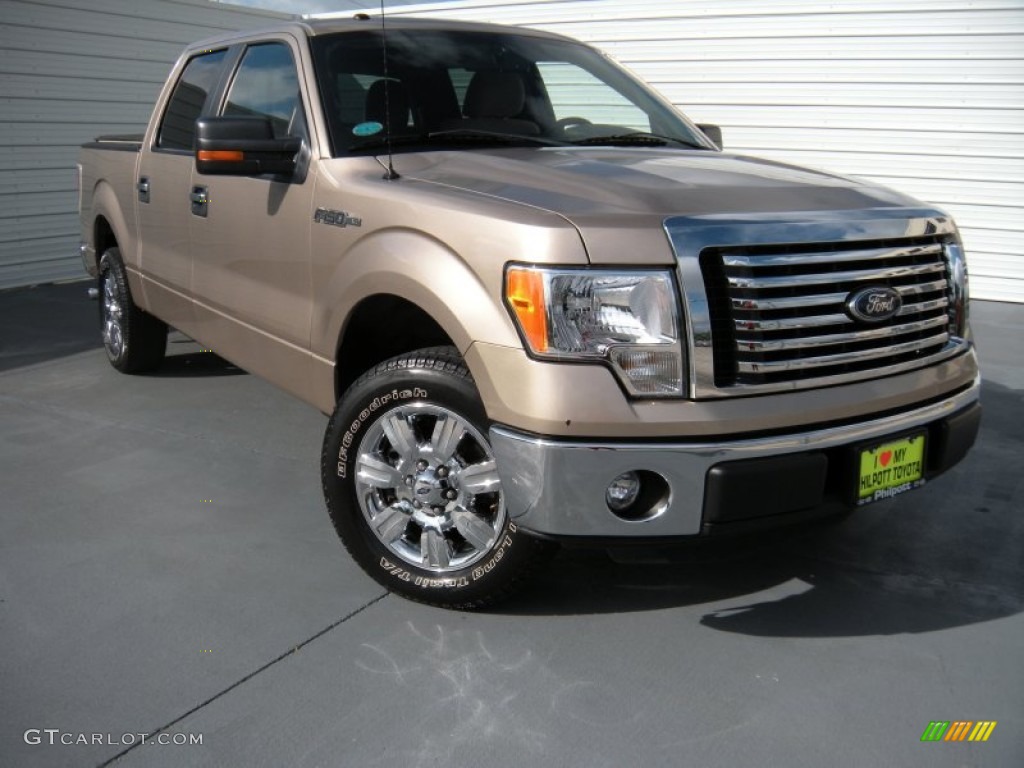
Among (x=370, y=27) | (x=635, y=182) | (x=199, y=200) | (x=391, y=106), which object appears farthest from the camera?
(x=199, y=200)

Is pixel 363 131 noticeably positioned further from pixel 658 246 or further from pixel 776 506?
pixel 776 506

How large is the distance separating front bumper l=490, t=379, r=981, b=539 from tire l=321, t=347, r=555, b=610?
0.74 ft

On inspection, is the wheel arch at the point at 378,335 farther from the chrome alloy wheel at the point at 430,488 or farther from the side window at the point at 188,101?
the side window at the point at 188,101

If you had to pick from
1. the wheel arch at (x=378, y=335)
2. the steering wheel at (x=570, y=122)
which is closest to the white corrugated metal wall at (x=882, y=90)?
the steering wheel at (x=570, y=122)

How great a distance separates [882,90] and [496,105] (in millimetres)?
6620

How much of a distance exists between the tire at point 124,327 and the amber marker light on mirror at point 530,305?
3833 mm

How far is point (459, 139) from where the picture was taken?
12.2 feet

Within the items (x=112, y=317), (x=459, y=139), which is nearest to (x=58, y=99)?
(x=112, y=317)

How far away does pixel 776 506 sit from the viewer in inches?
105

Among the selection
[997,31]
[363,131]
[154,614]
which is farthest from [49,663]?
[997,31]

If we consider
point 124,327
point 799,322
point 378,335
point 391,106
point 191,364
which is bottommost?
point 191,364

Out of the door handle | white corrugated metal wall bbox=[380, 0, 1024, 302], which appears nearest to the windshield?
the door handle

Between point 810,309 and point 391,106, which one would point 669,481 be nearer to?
point 810,309

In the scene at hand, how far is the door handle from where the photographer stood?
4.41 m
